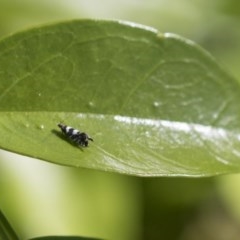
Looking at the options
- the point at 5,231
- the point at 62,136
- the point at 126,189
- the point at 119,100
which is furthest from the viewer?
the point at 126,189

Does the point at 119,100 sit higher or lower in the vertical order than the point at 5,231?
higher

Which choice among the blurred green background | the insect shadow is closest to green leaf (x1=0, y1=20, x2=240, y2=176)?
the insect shadow

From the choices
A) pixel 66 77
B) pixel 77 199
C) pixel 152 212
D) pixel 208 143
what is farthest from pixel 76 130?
pixel 152 212

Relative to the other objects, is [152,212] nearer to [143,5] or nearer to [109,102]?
[143,5]

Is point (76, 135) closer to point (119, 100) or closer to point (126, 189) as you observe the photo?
point (119, 100)

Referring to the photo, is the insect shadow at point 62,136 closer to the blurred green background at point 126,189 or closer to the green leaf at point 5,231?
the green leaf at point 5,231

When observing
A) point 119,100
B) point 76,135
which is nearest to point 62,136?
point 76,135

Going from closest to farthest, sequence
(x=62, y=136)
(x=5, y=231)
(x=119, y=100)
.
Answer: (x=5, y=231) → (x=62, y=136) → (x=119, y=100)
